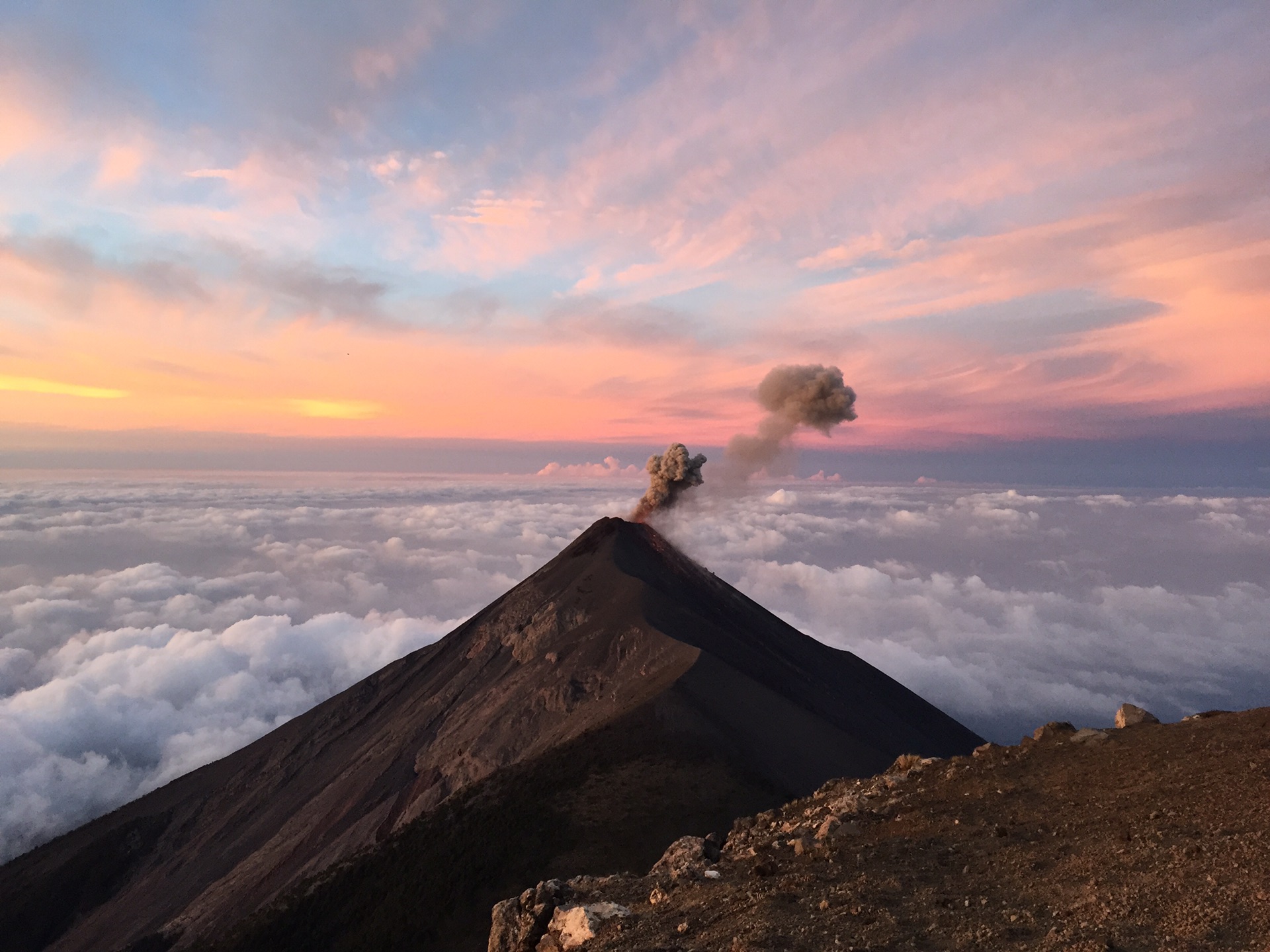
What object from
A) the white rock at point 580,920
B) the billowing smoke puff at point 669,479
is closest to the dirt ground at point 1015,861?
the white rock at point 580,920

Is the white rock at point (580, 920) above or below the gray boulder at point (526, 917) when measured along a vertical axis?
above

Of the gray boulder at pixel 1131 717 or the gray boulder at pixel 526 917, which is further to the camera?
the gray boulder at pixel 1131 717

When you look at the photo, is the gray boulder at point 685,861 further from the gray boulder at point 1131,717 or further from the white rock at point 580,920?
the gray boulder at point 1131,717

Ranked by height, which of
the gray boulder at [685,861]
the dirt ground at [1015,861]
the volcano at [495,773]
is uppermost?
the dirt ground at [1015,861]

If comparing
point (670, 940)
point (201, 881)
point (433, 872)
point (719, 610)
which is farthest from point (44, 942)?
point (670, 940)

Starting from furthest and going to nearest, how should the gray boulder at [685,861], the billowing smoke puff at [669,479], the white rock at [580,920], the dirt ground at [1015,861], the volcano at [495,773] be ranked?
1. the billowing smoke puff at [669,479]
2. the volcano at [495,773]
3. the gray boulder at [685,861]
4. the white rock at [580,920]
5. the dirt ground at [1015,861]

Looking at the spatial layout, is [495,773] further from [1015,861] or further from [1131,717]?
[1015,861]

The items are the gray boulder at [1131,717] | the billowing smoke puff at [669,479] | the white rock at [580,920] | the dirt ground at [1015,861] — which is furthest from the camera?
the billowing smoke puff at [669,479]
